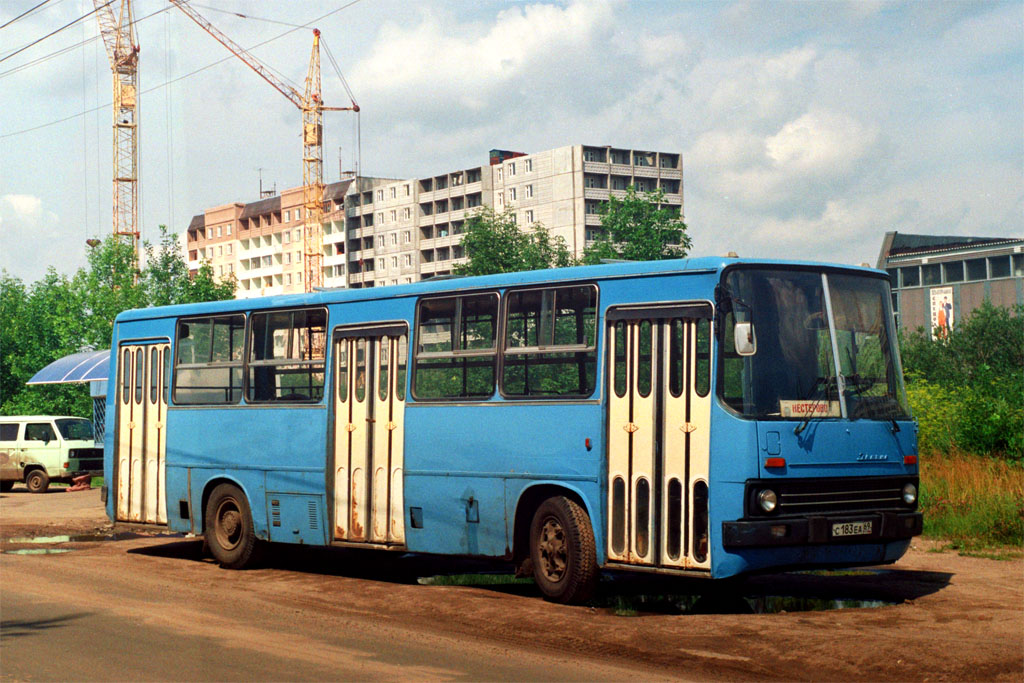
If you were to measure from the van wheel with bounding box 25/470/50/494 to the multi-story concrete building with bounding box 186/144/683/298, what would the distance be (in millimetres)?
82021

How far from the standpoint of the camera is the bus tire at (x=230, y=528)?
14.7m

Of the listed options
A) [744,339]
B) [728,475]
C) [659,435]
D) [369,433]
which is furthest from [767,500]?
[369,433]

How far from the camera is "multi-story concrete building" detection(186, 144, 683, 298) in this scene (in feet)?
421

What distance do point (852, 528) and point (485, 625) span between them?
316 cm

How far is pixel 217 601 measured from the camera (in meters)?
11.9

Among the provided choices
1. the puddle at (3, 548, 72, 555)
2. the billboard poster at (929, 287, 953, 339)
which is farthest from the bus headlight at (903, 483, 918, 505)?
the billboard poster at (929, 287, 953, 339)

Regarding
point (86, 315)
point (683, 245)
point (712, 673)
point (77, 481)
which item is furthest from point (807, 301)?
point (86, 315)

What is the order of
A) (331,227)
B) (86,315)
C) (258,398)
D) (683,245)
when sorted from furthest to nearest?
(331,227), (86,315), (683,245), (258,398)

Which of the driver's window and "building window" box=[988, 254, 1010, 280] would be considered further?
"building window" box=[988, 254, 1010, 280]

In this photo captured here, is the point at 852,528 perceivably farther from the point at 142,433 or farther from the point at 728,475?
the point at 142,433

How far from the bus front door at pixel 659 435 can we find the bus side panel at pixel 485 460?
0.28m

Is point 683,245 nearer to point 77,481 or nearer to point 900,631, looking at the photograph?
point 77,481

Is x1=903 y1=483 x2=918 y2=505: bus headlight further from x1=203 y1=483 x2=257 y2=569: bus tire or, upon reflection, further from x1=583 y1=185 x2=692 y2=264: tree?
x1=583 y1=185 x2=692 y2=264: tree

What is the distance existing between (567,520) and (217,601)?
3.52 m
